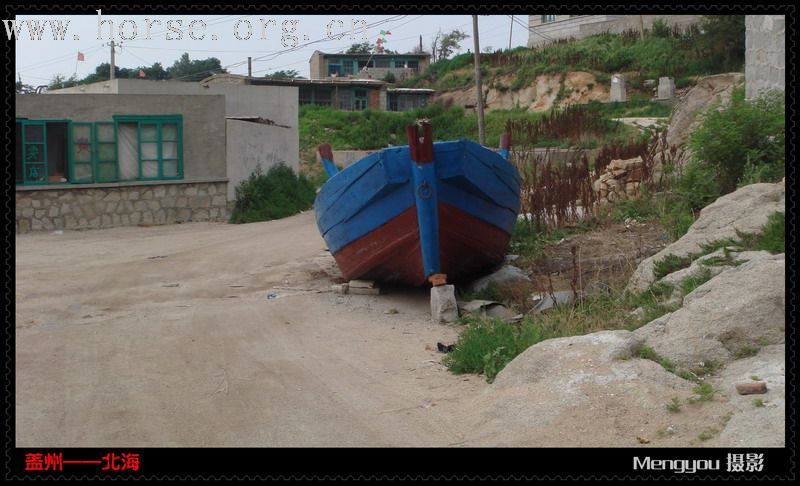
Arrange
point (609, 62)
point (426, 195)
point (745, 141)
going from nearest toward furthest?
point (426, 195) → point (745, 141) → point (609, 62)

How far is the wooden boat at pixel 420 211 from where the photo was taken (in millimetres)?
8695

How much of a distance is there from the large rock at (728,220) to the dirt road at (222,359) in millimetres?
1783

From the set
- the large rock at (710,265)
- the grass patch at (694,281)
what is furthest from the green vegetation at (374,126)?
the grass patch at (694,281)

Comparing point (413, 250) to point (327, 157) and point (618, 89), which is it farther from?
point (618, 89)

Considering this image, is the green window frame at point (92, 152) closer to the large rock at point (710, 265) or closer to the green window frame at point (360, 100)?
the large rock at point (710, 265)

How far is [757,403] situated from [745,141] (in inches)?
225

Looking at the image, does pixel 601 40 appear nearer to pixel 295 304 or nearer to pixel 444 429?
pixel 295 304

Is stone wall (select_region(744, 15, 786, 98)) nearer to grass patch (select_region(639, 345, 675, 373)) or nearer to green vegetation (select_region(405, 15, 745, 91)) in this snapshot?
grass patch (select_region(639, 345, 675, 373))

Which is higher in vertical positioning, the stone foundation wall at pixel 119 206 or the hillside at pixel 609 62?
the hillside at pixel 609 62

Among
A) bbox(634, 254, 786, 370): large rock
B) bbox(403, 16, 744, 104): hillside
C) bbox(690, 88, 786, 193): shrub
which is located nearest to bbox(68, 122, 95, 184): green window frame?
bbox(690, 88, 786, 193): shrub

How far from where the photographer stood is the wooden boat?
28.5ft

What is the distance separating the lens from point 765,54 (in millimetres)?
10312

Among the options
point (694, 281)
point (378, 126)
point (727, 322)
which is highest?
point (378, 126)

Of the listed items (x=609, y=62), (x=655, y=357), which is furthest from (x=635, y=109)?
(x=655, y=357)
